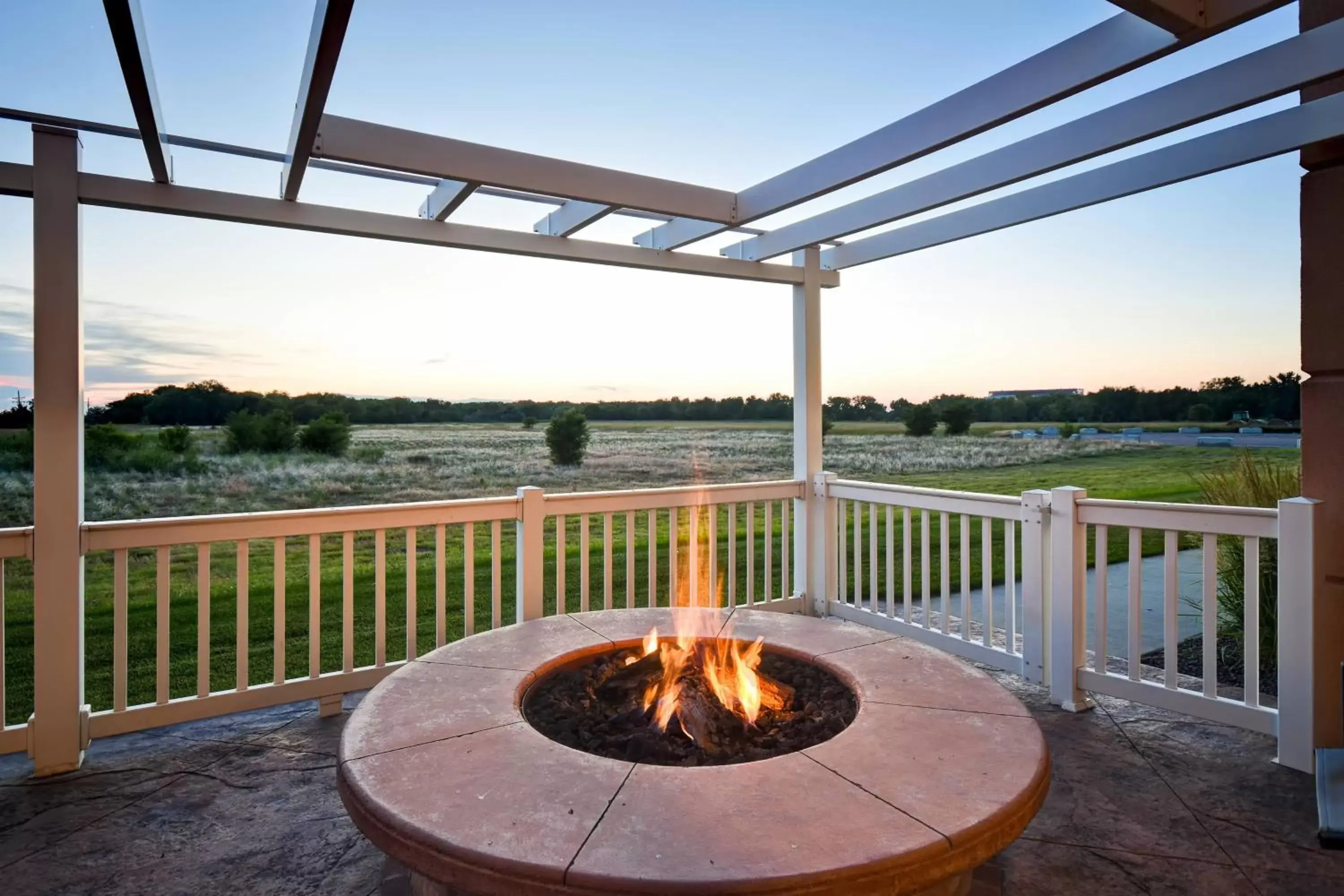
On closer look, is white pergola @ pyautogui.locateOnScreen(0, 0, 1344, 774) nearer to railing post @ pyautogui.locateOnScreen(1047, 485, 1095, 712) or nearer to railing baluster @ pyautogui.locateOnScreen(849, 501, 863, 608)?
railing post @ pyautogui.locateOnScreen(1047, 485, 1095, 712)

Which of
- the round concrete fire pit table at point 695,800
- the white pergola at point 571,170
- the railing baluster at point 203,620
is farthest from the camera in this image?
the railing baluster at point 203,620

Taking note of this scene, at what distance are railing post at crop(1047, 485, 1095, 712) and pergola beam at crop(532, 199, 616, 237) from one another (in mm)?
2490

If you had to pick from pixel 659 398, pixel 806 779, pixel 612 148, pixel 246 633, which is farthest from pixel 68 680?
pixel 659 398

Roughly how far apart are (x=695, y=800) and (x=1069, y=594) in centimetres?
248

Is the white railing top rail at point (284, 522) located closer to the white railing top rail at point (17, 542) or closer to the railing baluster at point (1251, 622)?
the white railing top rail at point (17, 542)

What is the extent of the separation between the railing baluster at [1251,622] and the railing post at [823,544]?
216 centimetres

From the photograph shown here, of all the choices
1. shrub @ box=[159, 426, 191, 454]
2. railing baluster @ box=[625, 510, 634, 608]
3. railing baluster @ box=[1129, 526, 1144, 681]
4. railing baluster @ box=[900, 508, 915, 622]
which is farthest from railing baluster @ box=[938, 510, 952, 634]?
shrub @ box=[159, 426, 191, 454]

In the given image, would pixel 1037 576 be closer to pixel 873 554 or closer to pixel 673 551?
pixel 873 554

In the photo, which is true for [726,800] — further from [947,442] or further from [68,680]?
[947,442]

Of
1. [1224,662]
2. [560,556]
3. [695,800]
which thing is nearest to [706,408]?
[560,556]

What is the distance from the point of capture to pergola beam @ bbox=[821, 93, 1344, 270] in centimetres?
249

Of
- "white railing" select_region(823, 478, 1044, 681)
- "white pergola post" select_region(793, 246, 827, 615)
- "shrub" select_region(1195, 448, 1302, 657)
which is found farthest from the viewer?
"white pergola post" select_region(793, 246, 827, 615)

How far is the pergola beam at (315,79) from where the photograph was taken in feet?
5.60

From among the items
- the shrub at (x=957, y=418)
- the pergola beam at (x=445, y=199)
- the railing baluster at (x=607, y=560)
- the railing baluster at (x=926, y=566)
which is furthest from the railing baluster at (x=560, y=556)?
the shrub at (x=957, y=418)
